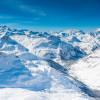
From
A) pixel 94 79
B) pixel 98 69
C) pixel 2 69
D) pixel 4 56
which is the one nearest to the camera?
pixel 2 69

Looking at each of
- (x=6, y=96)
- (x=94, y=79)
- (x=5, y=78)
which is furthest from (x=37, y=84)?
(x=94, y=79)

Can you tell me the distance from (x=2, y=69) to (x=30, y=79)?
702 inches

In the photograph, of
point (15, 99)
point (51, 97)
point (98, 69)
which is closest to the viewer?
point (15, 99)

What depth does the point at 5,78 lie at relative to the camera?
6097 centimetres

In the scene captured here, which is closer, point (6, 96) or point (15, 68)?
point (6, 96)

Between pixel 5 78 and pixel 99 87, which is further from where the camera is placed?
pixel 99 87

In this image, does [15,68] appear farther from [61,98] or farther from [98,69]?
[98,69]

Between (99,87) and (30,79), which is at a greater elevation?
(30,79)

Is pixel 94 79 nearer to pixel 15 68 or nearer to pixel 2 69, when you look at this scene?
pixel 15 68

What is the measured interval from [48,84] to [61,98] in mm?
26996

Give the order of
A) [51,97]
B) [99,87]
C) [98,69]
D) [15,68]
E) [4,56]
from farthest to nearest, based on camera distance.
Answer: [98,69] → [99,87] → [4,56] → [15,68] → [51,97]

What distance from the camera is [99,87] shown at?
109m

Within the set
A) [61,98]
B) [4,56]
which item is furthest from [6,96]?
[4,56]

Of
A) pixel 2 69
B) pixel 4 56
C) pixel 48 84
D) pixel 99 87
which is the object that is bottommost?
pixel 99 87
